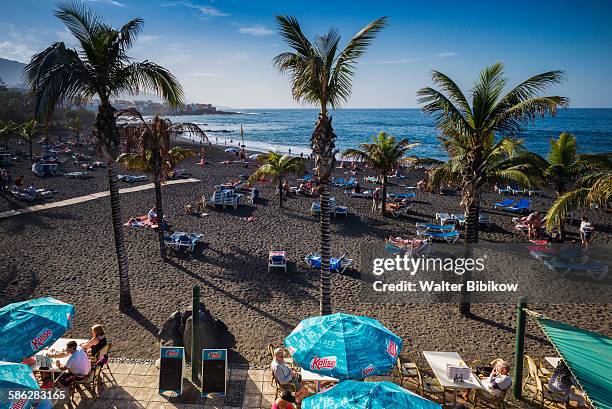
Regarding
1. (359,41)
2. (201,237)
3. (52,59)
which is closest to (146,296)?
(201,237)

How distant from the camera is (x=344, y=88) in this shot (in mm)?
8797

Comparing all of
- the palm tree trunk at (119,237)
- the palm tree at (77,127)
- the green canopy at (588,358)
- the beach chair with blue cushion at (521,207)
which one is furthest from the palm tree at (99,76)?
the palm tree at (77,127)

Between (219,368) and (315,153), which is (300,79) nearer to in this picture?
(315,153)

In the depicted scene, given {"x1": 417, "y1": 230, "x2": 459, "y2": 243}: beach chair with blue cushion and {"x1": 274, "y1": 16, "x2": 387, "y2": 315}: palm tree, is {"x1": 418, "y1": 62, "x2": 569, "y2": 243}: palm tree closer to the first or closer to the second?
{"x1": 274, "y1": 16, "x2": 387, "y2": 315}: palm tree

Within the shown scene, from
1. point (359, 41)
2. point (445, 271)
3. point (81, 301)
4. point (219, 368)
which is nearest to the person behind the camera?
point (219, 368)

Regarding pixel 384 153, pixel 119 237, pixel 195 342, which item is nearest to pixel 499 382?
pixel 195 342

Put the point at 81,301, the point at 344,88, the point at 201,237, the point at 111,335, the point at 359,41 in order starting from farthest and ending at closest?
the point at 201,237 < the point at 81,301 < the point at 111,335 < the point at 344,88 < the point at 359,41

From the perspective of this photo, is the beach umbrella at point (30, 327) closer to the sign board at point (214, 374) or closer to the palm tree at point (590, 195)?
the sign board at point (214, 374)

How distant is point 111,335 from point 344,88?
865cm

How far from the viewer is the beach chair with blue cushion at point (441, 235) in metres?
17.6

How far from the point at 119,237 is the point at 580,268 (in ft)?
51.9

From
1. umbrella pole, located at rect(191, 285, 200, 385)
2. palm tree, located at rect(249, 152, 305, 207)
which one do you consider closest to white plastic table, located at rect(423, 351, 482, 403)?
umbrella pole, located at rect(191, 285, 200, 385)

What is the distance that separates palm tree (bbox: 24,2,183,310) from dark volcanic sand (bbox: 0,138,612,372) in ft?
8.45

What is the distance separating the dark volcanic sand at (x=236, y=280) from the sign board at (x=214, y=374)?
1.56m
